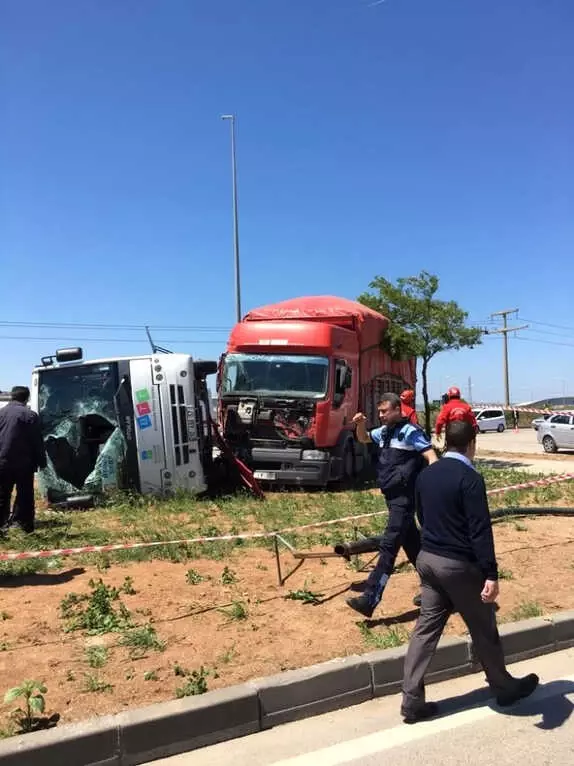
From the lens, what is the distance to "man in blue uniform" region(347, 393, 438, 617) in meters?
5.12

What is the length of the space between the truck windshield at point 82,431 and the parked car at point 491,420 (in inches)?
1406

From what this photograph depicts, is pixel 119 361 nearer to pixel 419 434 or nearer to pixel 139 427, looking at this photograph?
pixel 139 427

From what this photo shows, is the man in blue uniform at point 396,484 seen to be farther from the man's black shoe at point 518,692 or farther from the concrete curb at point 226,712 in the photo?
the man's black shoe at point 518,692

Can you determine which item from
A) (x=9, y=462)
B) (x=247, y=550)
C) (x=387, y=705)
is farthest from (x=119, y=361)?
(x=387, y=705)

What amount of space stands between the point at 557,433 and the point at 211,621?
22.4m

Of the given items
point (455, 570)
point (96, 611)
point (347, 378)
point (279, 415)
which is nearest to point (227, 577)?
point (96, 611)

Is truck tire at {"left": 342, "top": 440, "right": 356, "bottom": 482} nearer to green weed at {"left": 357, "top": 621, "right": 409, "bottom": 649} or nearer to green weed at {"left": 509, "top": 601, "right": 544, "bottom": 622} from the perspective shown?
green weed at {"left": 509, "top": 601, "right": 544, "bottom": 622}

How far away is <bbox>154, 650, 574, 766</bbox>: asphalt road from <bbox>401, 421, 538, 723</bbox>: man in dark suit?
0.17 metres

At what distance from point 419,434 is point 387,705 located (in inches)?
79.5

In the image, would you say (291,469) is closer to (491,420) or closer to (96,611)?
(96,611)

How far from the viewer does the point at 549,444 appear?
25.3 metres

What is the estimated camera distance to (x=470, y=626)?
12.5 feet

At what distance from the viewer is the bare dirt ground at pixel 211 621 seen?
411 cm

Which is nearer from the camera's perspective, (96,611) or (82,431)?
(96,611)
